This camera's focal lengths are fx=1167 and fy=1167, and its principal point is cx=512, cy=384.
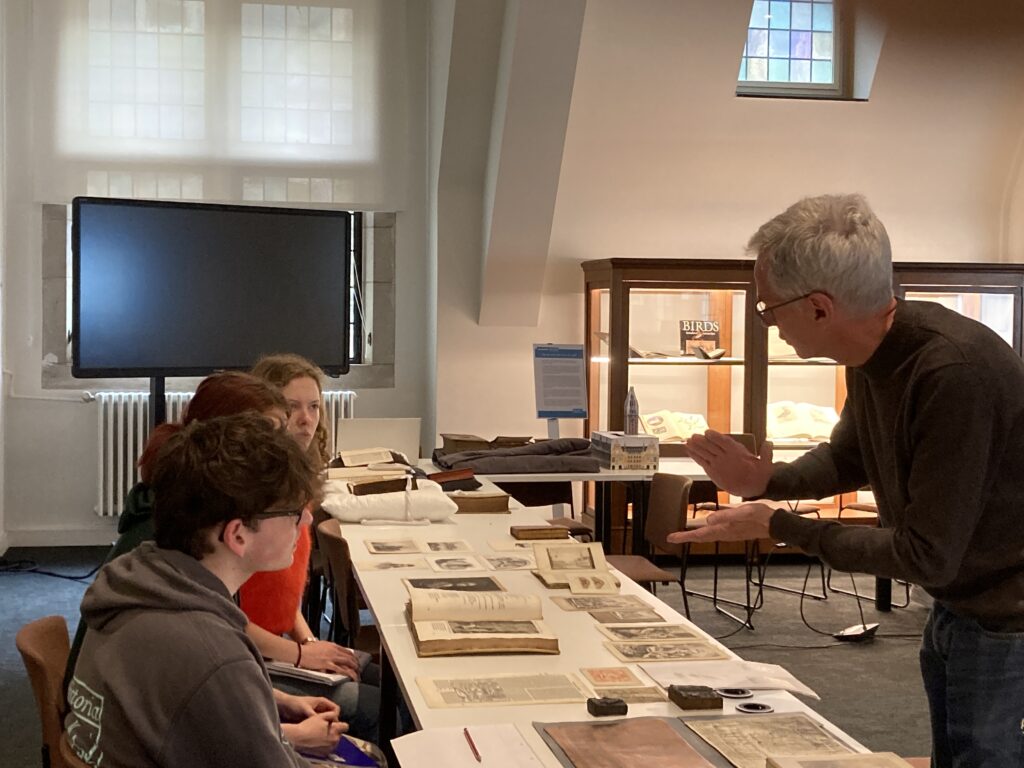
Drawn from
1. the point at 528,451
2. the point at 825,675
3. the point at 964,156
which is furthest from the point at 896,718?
the point at 964,156

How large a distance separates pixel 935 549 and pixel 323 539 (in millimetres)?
2475

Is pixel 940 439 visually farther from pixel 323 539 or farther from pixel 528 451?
pixel 528 451

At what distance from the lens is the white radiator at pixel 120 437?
7367 millimetres

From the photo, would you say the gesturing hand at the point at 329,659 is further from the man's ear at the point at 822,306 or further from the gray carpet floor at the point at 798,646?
the man's ear at the point at 822,306

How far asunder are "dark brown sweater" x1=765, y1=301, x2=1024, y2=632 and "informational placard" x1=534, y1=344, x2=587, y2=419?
14.7 feet

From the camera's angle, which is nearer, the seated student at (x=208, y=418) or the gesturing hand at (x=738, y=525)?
the gesturing hand at (x=738, y=525)

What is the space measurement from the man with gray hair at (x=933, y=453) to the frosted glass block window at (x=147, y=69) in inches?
247

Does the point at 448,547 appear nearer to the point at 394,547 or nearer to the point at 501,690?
the point at 394,547

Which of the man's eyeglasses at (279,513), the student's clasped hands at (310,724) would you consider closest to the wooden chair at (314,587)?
the student's clasped hands at (310,724)

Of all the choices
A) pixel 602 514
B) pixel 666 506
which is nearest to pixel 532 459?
pixel 602 514

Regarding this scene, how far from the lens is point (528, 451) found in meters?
6.02

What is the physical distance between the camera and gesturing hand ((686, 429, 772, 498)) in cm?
227

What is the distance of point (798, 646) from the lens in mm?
5578

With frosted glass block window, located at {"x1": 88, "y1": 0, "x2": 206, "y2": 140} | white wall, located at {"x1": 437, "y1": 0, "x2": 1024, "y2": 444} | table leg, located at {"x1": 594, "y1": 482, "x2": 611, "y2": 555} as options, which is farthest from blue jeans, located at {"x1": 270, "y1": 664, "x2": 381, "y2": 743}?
frosted glass block window, located at {"x1": 88, "y1": 0, "x2": 206, "y2": 140}
